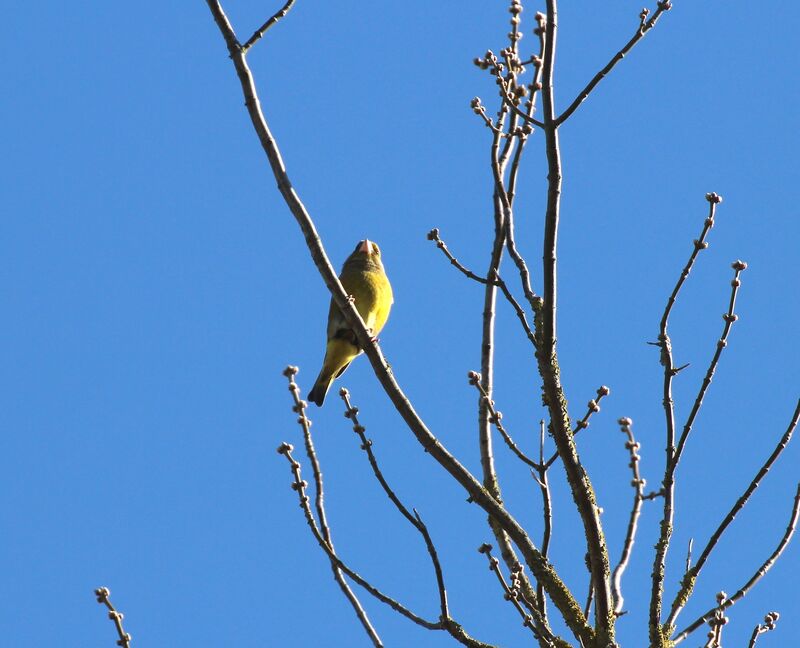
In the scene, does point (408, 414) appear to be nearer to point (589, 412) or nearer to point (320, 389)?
point (589, 412)

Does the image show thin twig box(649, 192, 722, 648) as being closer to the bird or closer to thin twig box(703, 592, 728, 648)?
thin twig box(703, 592, 728, 648)

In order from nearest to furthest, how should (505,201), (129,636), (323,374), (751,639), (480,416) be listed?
(129,636) < (751,639) < (505,201) < (480,416) < (323,374)

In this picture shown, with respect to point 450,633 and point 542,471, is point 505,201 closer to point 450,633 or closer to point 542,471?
point 542,471

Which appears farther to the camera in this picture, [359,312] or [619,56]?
[359,312]

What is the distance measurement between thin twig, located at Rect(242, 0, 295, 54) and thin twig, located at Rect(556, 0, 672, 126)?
882mm

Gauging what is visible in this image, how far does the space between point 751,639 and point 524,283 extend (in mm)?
1229

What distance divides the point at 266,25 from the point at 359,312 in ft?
11.6

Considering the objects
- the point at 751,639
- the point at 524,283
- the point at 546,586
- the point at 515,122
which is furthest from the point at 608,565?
the point at 515,122

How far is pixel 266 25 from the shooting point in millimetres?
3051

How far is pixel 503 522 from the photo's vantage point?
2.97 meters

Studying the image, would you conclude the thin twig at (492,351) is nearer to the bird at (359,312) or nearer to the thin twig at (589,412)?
the thin twig at (589,412)

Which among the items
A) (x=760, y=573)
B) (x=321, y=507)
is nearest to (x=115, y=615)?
(x=321, y=507)

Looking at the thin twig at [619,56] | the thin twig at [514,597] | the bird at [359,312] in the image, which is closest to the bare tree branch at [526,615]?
the thin twig at [514,597]

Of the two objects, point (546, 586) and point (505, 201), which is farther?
point (505, 201)
